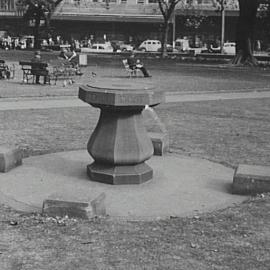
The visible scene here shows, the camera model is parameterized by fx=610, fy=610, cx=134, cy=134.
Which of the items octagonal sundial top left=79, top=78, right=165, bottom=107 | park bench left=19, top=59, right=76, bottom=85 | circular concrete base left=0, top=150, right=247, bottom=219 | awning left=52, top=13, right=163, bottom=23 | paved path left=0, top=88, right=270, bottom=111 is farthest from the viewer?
awning left=52, top=13, right=163, bottom=23

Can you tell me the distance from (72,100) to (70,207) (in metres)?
11.3

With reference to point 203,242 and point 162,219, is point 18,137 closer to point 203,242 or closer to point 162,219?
point 162,219

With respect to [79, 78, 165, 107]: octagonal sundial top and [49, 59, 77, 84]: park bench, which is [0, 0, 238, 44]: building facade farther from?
[79, 78, 165, 107]: octagonal sundial top

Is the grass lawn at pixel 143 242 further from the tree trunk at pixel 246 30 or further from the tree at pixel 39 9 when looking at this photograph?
the tree at pixel 39 9

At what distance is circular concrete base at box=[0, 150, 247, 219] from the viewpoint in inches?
258

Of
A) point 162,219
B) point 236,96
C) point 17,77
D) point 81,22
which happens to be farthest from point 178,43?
point 162,219

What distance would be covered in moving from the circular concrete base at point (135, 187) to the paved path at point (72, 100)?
22.0 feet

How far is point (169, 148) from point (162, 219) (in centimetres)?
381

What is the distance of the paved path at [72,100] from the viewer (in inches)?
611

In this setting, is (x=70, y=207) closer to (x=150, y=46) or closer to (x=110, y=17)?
(x=150, y=46)

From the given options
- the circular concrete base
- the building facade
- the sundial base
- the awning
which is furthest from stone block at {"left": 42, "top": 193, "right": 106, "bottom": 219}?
→ the awning

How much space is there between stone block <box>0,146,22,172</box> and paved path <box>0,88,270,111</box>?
6.70m

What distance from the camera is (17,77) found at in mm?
24828

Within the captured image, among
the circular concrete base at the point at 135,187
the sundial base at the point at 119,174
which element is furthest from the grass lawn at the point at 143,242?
the sundial base at the point at 119,174
